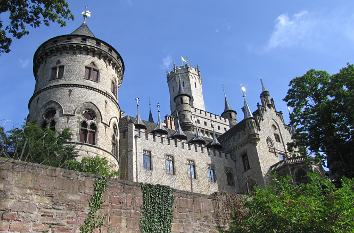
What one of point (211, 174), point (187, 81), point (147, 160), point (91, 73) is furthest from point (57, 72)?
point (187, 81)

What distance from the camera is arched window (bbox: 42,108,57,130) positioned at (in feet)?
92.4

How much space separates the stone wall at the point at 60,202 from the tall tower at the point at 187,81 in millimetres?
63335

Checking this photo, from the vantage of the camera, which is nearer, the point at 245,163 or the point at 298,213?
the point at 298,213

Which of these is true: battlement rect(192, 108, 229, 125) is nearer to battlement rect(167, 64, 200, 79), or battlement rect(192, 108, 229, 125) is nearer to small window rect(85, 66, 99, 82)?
battlement rect(167, 64, 200, 79)

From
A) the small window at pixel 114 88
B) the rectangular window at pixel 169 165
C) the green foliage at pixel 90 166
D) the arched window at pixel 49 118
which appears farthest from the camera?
the rectangular window at pixel 169 165

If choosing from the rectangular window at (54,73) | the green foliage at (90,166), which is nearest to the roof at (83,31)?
the rectangular window at (54,73)

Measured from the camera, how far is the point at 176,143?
38.4 metres

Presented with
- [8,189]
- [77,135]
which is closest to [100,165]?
[77,135]

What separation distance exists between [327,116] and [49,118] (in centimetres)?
1879

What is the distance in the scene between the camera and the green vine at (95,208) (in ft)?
36.1

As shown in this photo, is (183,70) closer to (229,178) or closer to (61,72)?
(229,178)

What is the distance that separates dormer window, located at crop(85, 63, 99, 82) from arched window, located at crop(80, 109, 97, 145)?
2889 mm

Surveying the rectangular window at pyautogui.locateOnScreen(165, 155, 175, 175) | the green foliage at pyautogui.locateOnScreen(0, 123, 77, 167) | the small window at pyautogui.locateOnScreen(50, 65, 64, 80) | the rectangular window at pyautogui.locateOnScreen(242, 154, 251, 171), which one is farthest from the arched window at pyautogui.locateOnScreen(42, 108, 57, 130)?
the rectangular window at pyautogui.locateOnScreen(242, 154, 251, 171)

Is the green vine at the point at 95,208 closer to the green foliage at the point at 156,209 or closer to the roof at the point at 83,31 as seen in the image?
the green foliage at the point at 156,209
